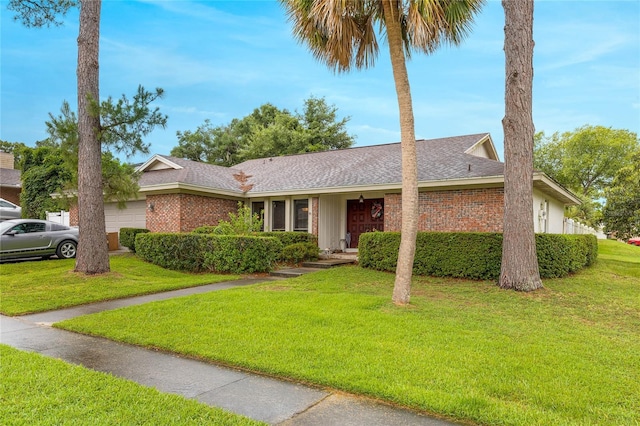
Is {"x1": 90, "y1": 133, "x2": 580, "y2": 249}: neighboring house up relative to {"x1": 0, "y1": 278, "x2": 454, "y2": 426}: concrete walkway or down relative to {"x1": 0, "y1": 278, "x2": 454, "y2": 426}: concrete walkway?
up

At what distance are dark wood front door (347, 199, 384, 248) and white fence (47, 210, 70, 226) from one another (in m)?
13.7

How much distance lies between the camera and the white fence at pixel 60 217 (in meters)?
19.4

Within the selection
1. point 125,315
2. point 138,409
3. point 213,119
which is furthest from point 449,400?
point 213,119

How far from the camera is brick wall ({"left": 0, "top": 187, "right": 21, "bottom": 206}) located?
90.1 ft

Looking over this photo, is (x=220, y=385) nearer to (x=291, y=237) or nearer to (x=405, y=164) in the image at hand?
(x=405, y=164)

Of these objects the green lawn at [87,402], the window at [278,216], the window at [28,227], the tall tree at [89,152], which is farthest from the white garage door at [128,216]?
the green lawn at [87,402]

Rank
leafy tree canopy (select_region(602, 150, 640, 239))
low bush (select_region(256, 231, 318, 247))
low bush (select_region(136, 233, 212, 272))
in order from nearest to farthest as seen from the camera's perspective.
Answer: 1. low bush (select_region(136, 233, 212, 272))
2. low bush (select_region(256, 231, 318, 247))
3. leafy tree canopy (select_region(602, 150, 640, 239))

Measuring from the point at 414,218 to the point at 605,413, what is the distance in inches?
166

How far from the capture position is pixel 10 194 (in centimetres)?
2806

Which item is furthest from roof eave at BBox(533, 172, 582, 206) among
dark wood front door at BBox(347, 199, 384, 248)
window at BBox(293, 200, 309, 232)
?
window at BBox(293, 200, 309, 232)

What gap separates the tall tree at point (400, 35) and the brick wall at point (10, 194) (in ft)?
94.1

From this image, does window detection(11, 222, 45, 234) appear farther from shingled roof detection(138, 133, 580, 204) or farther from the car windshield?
shingled roof detection(138, 133, 580, 204)

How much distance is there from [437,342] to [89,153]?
969 centimetres

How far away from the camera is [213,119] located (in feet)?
117
